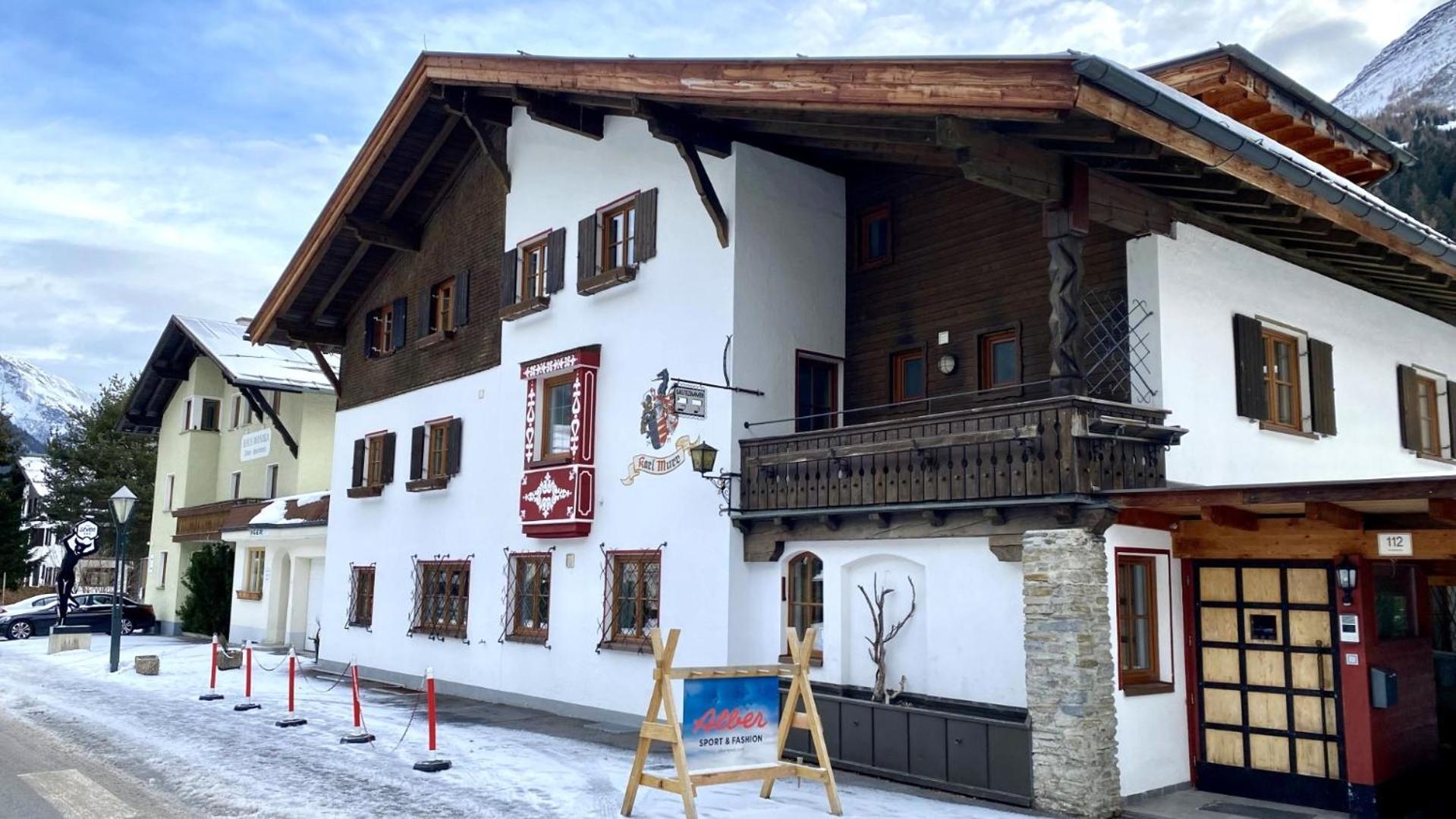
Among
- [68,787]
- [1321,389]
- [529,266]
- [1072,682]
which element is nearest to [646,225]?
[529,266]

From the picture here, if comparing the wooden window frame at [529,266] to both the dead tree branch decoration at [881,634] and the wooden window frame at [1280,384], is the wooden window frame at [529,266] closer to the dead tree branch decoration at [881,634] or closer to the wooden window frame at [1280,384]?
the dead tree branch decoration at [881,634]

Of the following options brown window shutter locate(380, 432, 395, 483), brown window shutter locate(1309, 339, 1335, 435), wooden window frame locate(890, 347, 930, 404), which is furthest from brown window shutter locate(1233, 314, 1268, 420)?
brown window shutter locate(380, 432, 395, 483)

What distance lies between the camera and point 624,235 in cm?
1688

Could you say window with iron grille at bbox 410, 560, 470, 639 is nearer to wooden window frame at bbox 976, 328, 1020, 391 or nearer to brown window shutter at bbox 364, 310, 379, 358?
brown window shutter at bbox 364, 310, 379, 358

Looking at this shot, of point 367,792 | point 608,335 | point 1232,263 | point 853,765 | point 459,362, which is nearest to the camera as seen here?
point 367,792

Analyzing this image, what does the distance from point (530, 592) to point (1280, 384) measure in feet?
36.2

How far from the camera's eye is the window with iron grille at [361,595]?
2277cm

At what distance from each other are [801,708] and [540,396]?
6.98m

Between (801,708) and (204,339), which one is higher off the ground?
(204,339)

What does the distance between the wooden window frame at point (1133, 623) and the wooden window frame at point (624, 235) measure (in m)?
8.06

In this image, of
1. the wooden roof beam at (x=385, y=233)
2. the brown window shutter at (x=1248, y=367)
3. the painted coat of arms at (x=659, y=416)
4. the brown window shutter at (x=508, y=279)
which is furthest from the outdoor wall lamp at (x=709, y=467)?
the wooden roof beam at (x=385, y=233)

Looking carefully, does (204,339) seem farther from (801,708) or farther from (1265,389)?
(1265,389)

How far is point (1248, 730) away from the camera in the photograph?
444 inches

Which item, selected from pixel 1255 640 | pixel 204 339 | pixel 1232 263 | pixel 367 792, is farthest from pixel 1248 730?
pixel 204 339
